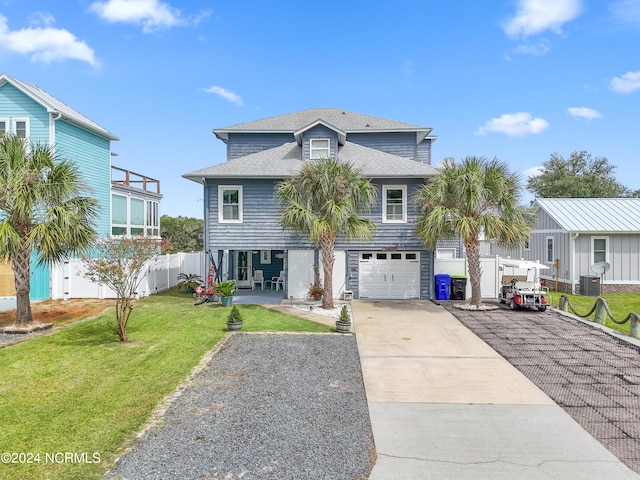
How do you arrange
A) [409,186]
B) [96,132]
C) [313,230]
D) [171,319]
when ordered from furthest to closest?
[96,132]
[409,186]
[313,230]
[171,319]

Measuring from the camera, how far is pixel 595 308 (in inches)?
511

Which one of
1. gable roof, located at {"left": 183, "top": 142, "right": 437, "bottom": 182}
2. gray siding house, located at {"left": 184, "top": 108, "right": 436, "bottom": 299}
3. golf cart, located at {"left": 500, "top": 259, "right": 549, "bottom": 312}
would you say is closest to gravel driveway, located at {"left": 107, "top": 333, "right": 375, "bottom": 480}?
gray siding house, located at {"left": 184, "top": 108, "right": 436, "bottom": 299}

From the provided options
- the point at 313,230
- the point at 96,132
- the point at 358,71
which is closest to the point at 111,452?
the point at 313,230

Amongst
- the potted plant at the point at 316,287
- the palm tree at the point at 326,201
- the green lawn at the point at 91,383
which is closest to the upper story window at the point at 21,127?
the green lawn at the point at 91,383

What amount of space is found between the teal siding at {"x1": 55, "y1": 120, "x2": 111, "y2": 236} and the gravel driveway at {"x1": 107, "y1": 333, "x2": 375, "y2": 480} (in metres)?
14.5

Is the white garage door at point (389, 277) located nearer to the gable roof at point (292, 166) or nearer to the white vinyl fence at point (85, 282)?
the gable roof at point (292, 166)

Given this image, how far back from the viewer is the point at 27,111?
17.0 m

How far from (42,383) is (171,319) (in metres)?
5.72

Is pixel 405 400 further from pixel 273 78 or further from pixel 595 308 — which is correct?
pixel 273 78

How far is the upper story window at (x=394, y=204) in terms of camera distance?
17.1m

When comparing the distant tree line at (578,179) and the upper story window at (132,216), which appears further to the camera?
the distant tree line at (578,179)

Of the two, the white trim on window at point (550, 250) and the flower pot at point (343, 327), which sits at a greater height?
the white trim on window at point (550, 250)

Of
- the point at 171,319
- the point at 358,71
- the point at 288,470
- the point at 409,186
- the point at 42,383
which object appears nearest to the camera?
the point at 288,470

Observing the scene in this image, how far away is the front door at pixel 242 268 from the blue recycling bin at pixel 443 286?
1008cm
